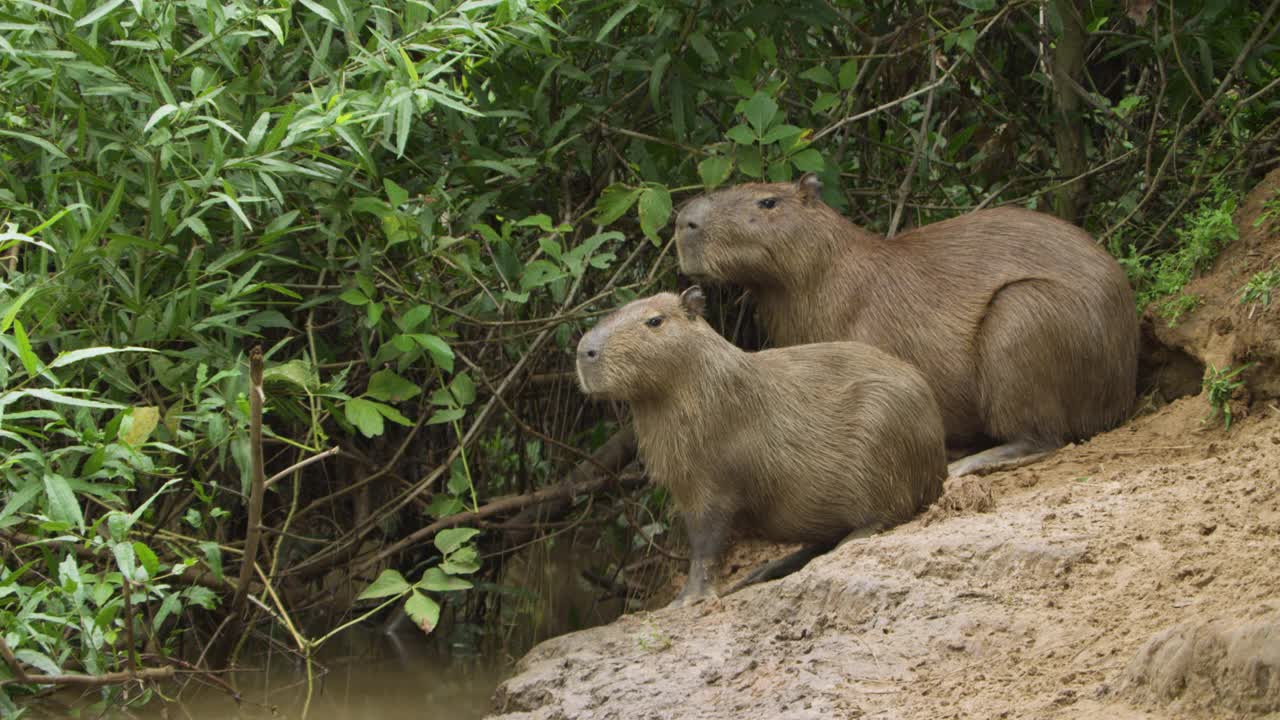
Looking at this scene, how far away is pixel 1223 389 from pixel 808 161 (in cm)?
163

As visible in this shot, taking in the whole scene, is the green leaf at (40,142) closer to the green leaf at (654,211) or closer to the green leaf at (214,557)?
the green leaf at (214,557)

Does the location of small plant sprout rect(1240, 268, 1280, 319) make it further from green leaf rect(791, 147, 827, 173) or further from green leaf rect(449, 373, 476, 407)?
green leaf rect(449, 373, 476, 407)

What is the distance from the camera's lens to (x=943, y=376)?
5.07 meters

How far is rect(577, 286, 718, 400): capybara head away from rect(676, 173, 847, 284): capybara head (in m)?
0.55

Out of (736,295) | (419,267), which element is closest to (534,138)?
(419,267)

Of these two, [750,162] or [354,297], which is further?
[750,162]

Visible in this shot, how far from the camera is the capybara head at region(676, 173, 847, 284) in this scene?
5.13 m

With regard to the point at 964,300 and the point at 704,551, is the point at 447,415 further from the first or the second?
the point at 964,300

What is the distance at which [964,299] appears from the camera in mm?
5105

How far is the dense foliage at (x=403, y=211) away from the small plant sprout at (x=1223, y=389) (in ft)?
2.03

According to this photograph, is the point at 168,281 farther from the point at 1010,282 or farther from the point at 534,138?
the point at 1010,282

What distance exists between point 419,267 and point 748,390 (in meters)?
1.20

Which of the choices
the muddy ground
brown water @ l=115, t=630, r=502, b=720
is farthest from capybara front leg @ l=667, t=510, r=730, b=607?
brown water @ l=115, t=630, r=502, b=720

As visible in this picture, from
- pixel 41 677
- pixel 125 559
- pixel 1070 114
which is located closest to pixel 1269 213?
pixel 1070 114
